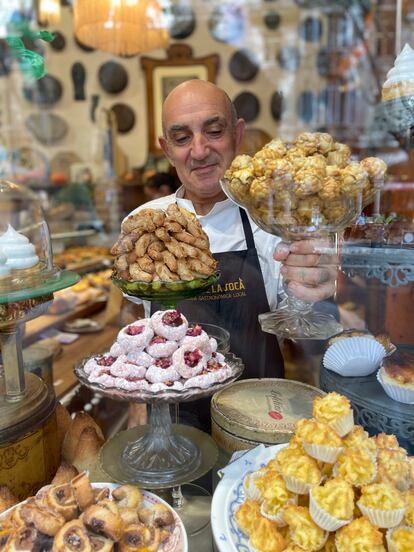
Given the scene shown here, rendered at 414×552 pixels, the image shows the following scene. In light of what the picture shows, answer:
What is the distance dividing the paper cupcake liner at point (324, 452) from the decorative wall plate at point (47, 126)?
262 inches

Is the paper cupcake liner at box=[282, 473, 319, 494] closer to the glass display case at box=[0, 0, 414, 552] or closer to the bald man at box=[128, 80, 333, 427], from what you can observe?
the glass display case at box=[0, 0, 414, 552]

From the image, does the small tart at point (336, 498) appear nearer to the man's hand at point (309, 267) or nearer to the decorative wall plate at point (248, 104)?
the man's hand at point (309, 267)

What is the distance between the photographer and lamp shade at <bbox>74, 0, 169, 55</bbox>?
12.2 ft

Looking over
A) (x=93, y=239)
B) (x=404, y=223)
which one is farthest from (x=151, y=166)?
(x=404, y=223)

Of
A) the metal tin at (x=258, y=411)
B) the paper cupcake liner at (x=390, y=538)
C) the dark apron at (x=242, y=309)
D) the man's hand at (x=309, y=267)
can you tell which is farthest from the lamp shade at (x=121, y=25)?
the paper cupcake liner at (x=390, y=538)

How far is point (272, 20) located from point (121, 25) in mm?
2827

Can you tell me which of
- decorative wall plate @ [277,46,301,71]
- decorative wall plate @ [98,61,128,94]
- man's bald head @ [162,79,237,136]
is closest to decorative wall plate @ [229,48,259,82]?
decorative wall plate @ [277,46,301,71]

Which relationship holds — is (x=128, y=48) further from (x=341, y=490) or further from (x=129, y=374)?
(x=341, y=490)

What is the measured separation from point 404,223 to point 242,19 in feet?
17.9

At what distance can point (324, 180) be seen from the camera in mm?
1250

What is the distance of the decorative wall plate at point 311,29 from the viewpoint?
5836 millimetres

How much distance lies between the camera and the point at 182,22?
5980mm

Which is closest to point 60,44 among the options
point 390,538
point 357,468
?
point 357,468

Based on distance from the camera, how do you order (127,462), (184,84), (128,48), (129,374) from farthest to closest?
(128,48) < (184,84) < (127,462) < (129,374)
